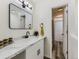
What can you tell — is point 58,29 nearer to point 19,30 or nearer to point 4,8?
point 19,30

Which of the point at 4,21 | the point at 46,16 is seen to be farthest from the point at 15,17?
the point at 46,16

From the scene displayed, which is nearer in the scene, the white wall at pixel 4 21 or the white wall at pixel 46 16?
the white wall at pixel 4 21

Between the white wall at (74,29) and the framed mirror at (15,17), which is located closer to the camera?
the white wall at (74,29)

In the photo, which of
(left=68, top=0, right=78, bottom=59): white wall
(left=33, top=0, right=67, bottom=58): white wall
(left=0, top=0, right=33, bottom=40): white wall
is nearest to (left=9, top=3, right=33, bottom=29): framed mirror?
(left=0, top=0, right=33, bottom=40): white wall

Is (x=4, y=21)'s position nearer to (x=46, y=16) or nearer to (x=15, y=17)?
(x=15, y=17)

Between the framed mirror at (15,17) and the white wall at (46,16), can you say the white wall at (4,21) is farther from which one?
the white wall at (46,16)

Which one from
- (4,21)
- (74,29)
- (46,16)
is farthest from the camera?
(46,16)

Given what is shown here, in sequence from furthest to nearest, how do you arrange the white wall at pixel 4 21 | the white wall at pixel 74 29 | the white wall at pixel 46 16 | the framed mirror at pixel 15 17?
the white wall at pixel 46 16
the framed mirror at pixel 15 17
the white wall at pixel 4 21
the white wall at pixel 74 29

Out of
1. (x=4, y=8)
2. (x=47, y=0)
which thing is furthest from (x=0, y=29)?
(x=47, y=0)

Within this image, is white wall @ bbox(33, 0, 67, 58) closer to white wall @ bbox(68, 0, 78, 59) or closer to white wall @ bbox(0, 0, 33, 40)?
white wall @ bbox(68, 0, 78, 59)

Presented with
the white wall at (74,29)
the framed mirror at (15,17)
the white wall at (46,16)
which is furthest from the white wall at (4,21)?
the white wall at (46,16)

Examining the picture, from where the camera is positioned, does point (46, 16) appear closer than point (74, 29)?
No

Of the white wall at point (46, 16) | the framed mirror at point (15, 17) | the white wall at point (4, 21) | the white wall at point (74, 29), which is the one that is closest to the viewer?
the white wall at point (74, 29)

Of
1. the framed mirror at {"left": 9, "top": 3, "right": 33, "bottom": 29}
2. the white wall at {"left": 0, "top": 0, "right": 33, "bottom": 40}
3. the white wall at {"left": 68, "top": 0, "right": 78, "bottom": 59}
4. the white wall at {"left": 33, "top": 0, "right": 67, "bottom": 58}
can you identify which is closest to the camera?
the white wall at {"left": 68, "top": 0, "right": 78, "bottom": 59}
